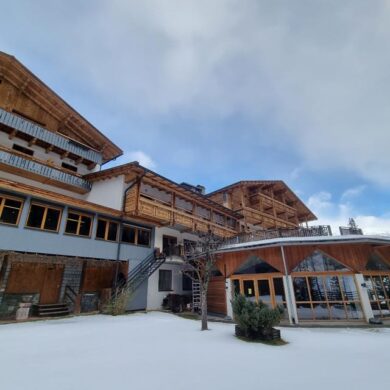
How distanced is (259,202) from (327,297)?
1650cm

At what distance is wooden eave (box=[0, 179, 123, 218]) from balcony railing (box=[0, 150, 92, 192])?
162 inches

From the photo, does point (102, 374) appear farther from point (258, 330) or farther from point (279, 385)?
point (258, 330)

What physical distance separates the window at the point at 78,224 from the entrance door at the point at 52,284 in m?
2.94

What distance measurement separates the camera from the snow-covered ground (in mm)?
4902

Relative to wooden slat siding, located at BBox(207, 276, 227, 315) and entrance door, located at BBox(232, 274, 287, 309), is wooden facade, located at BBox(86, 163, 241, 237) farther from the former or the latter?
entrance door, located at BBox(232, 274, 287, 309)

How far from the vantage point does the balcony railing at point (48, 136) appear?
A: 1655 centimetres

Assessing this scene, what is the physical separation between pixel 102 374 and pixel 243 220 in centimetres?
2334

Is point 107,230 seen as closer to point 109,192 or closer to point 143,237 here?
point 143,237

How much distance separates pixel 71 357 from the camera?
21.2 ft

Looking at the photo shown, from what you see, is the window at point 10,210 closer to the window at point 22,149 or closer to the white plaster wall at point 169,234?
the window at point 22,149

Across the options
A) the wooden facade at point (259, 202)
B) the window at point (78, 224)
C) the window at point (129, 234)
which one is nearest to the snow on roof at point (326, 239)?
the window at point (129, 234)

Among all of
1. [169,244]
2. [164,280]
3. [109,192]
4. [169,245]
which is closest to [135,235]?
A: [169,245]

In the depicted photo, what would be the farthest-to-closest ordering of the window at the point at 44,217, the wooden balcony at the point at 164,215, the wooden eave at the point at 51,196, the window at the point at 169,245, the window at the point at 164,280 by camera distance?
the window at the point at 169,245
the window at the point at 164,280
the wooden balcony at the point at 164,215
the window at the point at 44,217
the wooden eave at the point at 51,196

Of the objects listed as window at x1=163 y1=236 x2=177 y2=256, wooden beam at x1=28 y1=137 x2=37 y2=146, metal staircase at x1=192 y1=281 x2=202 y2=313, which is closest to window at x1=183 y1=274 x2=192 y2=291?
metal staircase at x1=192 y1=281 x2=202 y2=313
